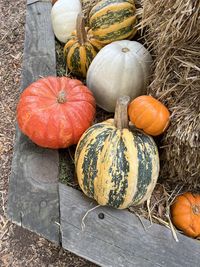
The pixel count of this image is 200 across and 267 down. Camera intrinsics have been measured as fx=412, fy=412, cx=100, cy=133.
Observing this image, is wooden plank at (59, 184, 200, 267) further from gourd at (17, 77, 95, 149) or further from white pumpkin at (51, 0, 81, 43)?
white pumpkin at (51, 0, 81, 43)

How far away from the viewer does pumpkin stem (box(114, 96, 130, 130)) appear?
75.8 inches

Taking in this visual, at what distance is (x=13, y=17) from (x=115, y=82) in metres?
1.68

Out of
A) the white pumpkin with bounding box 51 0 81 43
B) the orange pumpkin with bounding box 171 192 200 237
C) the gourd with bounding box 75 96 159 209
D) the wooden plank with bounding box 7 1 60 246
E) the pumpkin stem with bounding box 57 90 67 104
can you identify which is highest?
the white pumpkin with bounding box 51 0 81 43

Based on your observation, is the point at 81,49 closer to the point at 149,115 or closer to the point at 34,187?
the point at 149,115

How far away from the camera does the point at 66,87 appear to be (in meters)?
2.27

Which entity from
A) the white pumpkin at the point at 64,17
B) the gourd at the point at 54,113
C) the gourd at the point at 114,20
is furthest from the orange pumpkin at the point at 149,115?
the white pumpkin at the point at 64,17

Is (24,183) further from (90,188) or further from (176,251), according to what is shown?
(176,251)

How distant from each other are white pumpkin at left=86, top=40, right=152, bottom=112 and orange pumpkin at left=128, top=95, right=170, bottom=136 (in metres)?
0.36

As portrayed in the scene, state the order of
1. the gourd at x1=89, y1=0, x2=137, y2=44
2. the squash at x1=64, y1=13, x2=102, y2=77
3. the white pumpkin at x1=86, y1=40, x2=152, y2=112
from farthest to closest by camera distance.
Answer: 1. the squash at x1=64, y1=13, x2=102, y2=77
2. the gourd at x1=89, y1=0, x2=137, y2=44
3. the white pumpkin at x1=86, y1=40, x2=152, y2=112

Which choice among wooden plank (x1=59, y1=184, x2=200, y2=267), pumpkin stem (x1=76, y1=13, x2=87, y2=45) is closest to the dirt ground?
wooden plank (x1=59, y1=184, x2=200, y2=267)

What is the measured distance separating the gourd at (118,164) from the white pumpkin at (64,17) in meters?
1.09

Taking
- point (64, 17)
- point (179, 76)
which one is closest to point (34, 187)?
point (179, 76)

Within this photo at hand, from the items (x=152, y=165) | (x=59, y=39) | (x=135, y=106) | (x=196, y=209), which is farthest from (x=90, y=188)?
(x=59, y=39)

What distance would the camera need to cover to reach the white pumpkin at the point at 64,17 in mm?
2846
